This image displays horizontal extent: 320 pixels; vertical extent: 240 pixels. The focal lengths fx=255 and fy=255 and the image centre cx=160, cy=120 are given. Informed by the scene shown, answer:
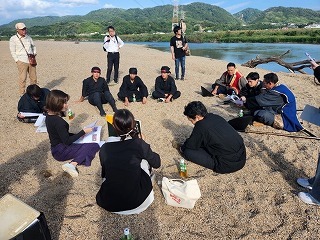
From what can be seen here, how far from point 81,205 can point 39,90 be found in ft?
11.2

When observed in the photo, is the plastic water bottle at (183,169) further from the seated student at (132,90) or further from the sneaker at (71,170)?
the seated student at (132,90)

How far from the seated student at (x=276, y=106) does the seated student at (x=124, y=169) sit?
347 cm

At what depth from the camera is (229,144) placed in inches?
147

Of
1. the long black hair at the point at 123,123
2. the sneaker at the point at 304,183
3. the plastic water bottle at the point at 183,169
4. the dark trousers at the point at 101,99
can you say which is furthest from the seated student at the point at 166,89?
the long black hair at the point at 123,123

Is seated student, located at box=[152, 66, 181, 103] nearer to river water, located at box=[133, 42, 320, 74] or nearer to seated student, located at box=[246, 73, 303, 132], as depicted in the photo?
seated student, located at box=[246, 73, 303, 132]

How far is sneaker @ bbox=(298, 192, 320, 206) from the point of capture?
10.5 feet

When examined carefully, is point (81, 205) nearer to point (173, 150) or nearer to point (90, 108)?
point (173, 150)

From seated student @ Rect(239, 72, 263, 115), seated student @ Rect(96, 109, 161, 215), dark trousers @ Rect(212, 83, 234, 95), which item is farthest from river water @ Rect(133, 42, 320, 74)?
seated student @ Rect(96, 109, 161, 215)

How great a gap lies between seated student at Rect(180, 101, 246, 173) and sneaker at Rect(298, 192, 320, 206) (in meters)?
0.92

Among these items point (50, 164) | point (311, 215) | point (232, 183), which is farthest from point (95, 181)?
point (311, 215)

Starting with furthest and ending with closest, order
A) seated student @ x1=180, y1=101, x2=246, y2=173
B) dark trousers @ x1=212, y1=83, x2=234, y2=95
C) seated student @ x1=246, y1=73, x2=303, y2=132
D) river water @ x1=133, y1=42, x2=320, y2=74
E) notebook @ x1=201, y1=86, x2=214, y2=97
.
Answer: river water @ x1=133, y1=42, x2=320, y2=74 < notebook @ x1=201, y1=86, x2=214, y2=97 < dark trousers @ x1=212, y1=83, x2=234, y2=95 < seated student @ x1=246, y1=73, x2=303, y2=132 < seated student @ x1=180, y1=101, x2=246, y2=173

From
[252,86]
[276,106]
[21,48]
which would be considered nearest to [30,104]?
[21,48]

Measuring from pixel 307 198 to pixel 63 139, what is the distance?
11.5 ft

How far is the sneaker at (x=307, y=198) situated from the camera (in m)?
3.21
